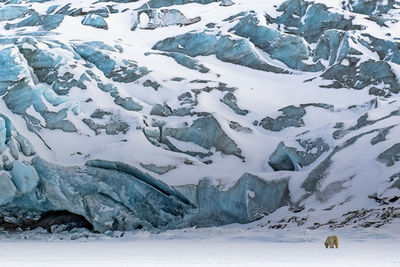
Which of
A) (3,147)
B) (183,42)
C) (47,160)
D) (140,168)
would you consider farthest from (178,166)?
(183,42)

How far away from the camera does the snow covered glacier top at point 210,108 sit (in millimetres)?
37312

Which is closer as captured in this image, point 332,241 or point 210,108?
point 332,241

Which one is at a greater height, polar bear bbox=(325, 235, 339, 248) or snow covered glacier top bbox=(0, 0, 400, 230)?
polar bear bbox=(325, 235, 339, 248)

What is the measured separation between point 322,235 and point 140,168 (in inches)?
809

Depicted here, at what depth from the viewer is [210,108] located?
51.6m

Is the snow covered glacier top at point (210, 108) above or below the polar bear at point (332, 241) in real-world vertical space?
below

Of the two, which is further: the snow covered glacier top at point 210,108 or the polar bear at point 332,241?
the snow covered glacier top at point 210,108

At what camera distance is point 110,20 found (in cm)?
8262

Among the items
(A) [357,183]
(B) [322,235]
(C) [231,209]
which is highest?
(B) [322,235]

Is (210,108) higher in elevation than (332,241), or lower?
lower

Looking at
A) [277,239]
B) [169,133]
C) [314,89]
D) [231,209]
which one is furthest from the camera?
[314,89]

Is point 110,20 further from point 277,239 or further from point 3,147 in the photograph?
point 277,239

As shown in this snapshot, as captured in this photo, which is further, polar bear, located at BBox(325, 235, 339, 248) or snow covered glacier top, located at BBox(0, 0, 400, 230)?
snow covered glacier top, located at BBox(0, 0, 400, 230)

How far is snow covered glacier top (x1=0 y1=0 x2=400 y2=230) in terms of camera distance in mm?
37312
